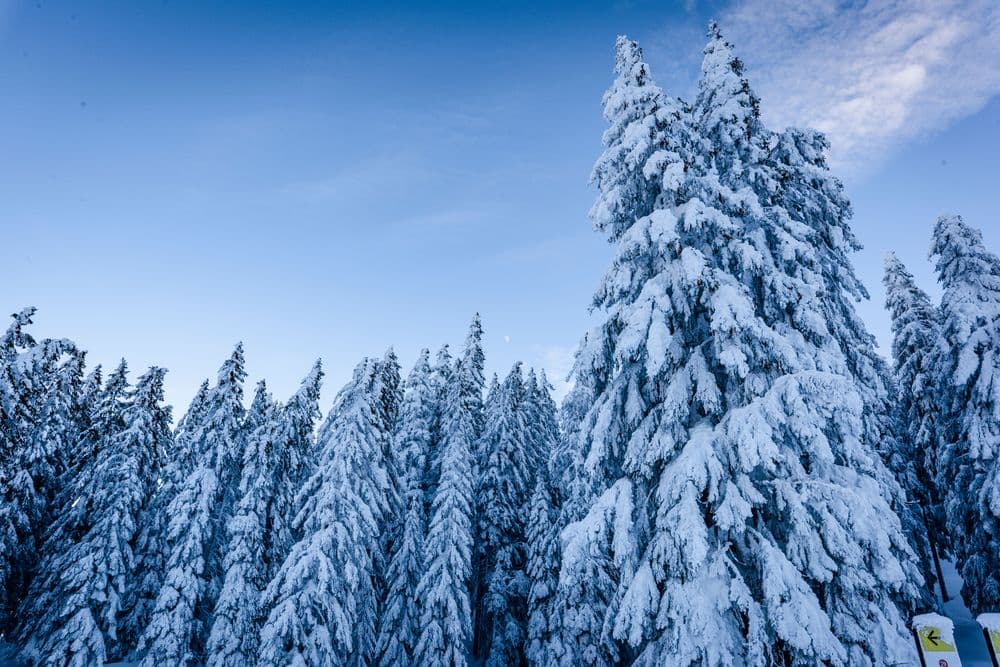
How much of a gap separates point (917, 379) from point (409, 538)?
Result: 2673cm

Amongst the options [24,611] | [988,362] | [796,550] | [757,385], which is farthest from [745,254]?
[24,611]

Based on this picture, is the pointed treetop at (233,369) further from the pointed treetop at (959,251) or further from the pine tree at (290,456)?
the pointed treetop at (959,251)

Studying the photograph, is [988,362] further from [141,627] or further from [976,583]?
[141,627]

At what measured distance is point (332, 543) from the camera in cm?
1984

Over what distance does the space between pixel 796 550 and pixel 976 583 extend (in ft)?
65.7

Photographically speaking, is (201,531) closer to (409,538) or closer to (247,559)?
(247,559)

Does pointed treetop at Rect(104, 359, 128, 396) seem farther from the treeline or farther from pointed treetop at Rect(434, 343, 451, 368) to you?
pointed treetop at Rect(434, 343, 451, 368)

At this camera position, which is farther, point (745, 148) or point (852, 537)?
point (745, 148)

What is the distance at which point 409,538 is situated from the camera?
25125 mm

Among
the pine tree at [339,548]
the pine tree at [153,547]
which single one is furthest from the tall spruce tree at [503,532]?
the pine tree at [153,547]

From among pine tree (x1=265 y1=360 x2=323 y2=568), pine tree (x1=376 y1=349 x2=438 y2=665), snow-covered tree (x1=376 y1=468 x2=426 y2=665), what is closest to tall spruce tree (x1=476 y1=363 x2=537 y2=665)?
pine tree (x1=376 y1=349 x2=438 y2=665)

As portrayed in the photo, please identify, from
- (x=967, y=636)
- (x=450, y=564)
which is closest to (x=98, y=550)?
(x=450, y=564)

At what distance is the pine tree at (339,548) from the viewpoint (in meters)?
18.6

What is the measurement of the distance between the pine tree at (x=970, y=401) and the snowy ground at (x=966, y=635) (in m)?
1.68
